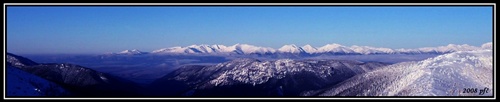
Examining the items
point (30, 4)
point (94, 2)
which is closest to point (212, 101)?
point (94, 2)

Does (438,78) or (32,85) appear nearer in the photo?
(32,85)

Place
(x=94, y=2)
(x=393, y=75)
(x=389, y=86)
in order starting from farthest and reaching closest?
(x=393, y=75)
(x=389, y=86)
(x=94, y=2)

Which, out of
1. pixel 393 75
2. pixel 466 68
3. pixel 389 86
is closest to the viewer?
pixel 466 68

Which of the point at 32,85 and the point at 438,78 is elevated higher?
the point at 438,78

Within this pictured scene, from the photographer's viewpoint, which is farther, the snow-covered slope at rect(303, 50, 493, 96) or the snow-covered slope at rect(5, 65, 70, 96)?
the snow-covered slope at rect(303, 50, 493, 96)

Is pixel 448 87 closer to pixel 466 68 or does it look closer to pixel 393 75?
pixel 466 68

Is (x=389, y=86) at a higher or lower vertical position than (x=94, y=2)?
lower

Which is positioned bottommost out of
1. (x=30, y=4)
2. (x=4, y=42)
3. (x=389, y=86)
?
(x=389, y=86)

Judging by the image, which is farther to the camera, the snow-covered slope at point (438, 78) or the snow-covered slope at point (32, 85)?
the snow-covered slope at point (438, 78)
